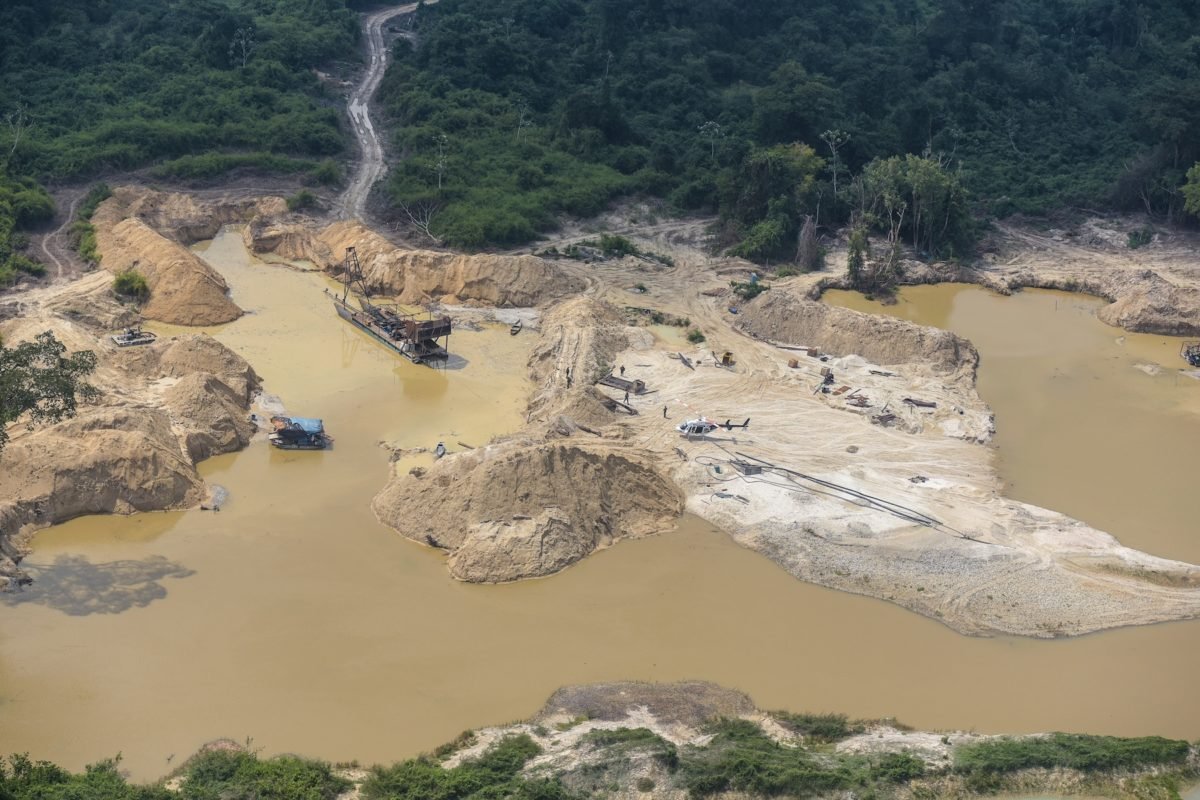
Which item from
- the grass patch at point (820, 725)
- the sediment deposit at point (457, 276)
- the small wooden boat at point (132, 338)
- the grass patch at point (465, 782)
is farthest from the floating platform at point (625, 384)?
the grass patch at point (465, 782)

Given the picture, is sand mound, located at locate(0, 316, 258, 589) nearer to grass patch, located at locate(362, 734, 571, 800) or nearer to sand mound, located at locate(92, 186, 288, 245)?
grass patch, located at locate(362, 734, 571, 800)

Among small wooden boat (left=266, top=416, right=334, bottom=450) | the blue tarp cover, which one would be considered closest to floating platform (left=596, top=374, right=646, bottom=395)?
the blue tarp cover

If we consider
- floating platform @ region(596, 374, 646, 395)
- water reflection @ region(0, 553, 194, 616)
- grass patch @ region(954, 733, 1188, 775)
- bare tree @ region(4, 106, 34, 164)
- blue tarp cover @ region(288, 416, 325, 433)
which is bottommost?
water reflection @ region(0, 553, 194, 616)

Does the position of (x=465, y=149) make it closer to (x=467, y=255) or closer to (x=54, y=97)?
(x=467, y=255)

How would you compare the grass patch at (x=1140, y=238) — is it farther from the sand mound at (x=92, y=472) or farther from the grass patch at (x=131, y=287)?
the sand mound at (x=92, y=472)

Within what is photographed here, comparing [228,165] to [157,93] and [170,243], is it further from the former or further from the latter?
[170,243]

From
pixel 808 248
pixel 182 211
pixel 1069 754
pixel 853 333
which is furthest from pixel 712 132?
pixel 1069 754
